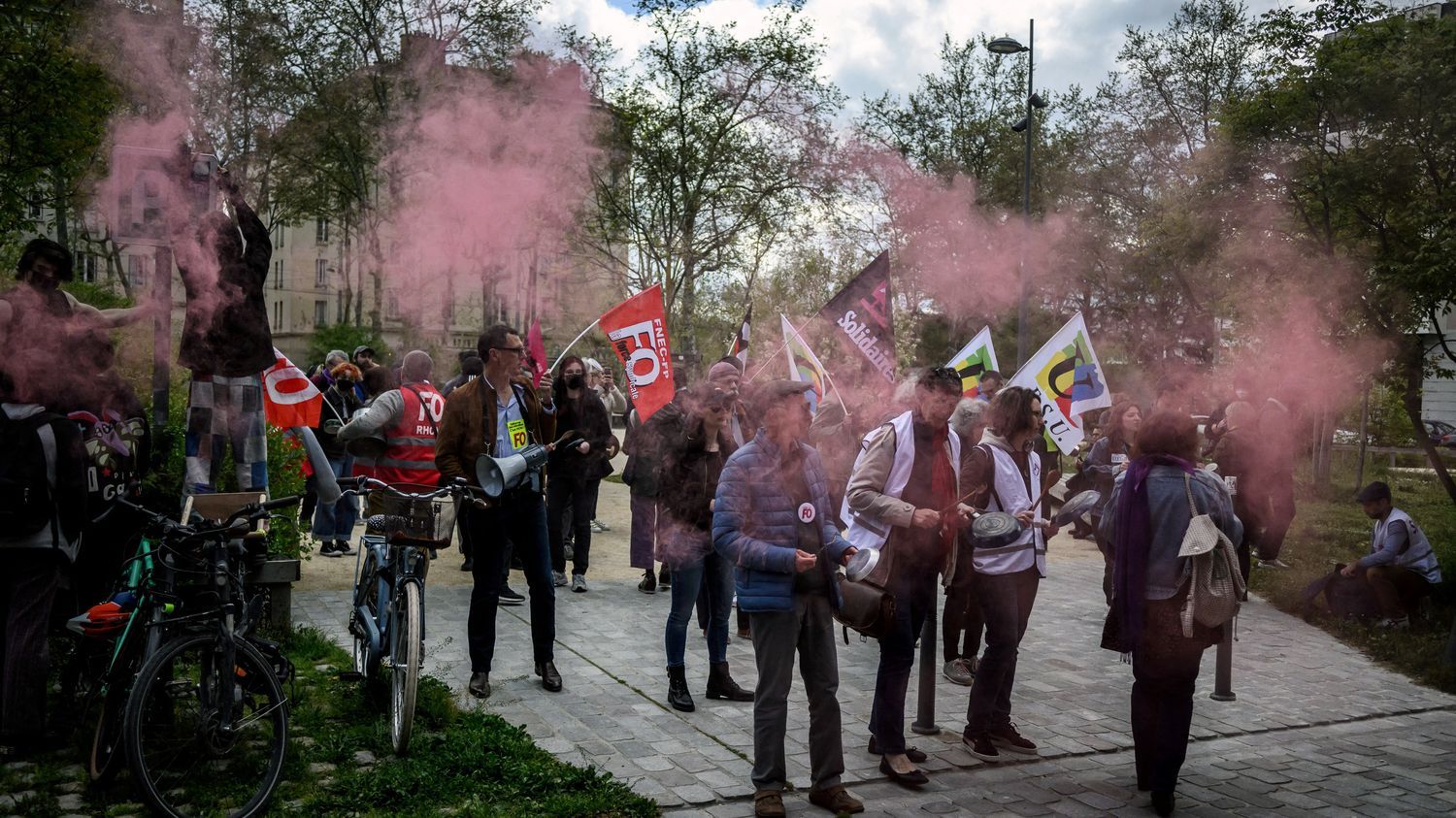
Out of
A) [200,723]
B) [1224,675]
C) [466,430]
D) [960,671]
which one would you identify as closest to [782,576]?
[466,430]

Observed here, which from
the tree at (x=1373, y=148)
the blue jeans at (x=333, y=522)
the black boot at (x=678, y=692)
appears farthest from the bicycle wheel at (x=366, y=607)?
the tree at (x=1373, y=148)

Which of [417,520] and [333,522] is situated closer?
[417,520]

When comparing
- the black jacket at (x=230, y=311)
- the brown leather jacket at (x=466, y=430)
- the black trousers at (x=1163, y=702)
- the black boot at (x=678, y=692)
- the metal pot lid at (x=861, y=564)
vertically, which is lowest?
the black boot at (x=678, y=692)

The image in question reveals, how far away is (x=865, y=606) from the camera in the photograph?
528 centimetres

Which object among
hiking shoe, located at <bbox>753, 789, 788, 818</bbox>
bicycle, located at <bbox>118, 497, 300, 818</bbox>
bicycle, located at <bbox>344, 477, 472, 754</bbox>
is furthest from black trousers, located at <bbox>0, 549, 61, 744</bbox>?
hiking shoe, located at <bbox>753, 789, 788, 818</bbox>

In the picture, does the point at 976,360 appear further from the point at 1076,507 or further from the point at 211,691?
the point at 211,691

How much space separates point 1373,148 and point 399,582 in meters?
11.3

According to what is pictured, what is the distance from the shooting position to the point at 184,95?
7.65 m

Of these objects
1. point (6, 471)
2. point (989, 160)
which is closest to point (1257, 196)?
point (6, 471)

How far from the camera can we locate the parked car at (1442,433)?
114ft

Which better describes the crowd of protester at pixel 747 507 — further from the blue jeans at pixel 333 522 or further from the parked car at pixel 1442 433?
the parked car at pixel 1442 433

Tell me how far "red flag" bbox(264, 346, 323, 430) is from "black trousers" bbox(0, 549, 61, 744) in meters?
3.94

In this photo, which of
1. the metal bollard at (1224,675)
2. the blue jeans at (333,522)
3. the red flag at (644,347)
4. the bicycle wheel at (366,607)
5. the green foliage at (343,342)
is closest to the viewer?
the bicycle wheel at (366,607)

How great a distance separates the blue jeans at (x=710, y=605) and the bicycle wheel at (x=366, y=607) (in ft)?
5.46
